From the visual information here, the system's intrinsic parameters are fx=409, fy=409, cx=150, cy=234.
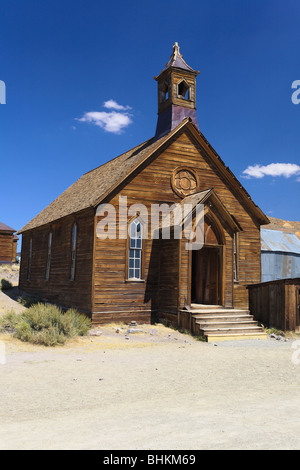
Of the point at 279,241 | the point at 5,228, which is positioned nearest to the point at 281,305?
the point at 279,241

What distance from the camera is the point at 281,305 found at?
1494 centimetres

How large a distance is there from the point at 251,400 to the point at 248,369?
102 inches

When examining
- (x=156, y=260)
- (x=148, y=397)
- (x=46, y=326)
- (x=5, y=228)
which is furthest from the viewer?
(x=5, y=228)

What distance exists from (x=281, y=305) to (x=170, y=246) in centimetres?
458

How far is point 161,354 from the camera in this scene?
34.9 ft

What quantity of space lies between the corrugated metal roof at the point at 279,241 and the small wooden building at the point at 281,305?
446 inches

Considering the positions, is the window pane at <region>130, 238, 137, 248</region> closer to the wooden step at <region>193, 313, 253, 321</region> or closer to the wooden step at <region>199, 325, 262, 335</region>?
the wooden step at <region>193, 313, 253, 321</region>

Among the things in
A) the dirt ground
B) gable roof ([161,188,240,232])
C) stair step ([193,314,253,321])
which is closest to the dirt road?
the dirt ground

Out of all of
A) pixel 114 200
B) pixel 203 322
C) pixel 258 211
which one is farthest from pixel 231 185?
pixel 203 322

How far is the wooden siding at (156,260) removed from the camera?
1496 centimetres

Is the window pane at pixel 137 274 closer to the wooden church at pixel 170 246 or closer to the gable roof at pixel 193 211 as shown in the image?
the wooden church at pixel 170 246

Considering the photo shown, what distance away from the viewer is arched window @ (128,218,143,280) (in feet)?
51.7

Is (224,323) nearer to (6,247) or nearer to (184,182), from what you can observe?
(184,182)
